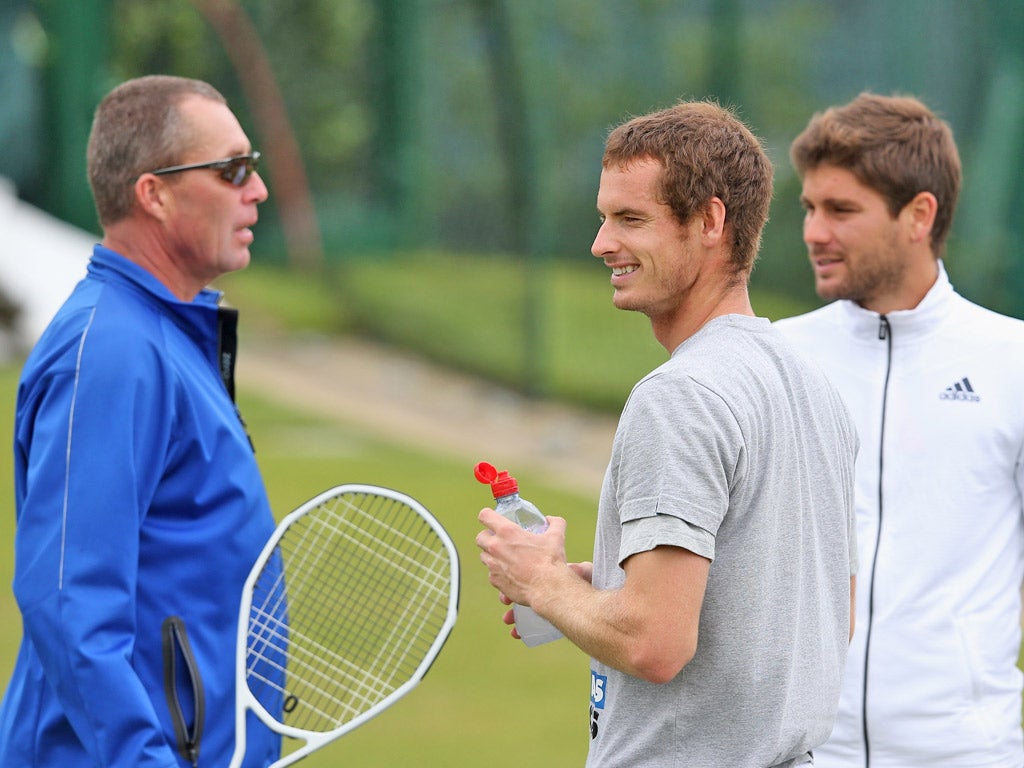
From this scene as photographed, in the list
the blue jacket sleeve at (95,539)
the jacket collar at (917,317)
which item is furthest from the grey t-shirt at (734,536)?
the jacket collar at (917,317)

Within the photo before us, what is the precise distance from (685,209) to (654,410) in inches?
16.0

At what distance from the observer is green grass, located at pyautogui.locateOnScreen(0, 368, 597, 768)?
20.0 feet

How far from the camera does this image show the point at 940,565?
11.5ft

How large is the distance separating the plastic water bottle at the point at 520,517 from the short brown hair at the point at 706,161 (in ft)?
2.05

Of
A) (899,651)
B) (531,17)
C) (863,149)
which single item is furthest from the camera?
(531,17)

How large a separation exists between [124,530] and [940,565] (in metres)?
1.96

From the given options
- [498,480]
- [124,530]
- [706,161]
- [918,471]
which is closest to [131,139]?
[124,530]

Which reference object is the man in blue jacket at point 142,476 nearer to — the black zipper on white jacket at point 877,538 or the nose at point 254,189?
the nose at point 254,189

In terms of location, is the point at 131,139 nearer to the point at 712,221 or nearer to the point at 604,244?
the point at 604,244

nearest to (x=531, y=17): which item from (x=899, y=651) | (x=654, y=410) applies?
(x=899, y=651)

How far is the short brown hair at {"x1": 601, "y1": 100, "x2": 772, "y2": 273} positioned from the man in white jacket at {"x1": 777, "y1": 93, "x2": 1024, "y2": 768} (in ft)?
3.68

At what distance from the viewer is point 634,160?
2.61 meters

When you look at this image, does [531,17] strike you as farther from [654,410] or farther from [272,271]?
[654,410]

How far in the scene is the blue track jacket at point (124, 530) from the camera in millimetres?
2838
